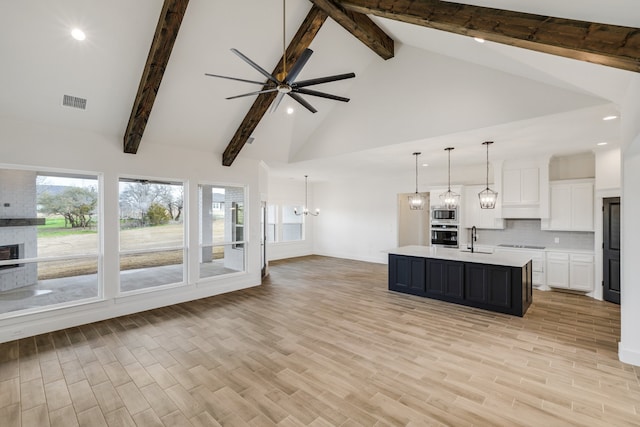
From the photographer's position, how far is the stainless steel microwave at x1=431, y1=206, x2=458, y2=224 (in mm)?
7512

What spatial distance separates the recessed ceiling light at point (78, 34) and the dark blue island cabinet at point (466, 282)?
602 centimetres

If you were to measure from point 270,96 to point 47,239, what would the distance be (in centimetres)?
412

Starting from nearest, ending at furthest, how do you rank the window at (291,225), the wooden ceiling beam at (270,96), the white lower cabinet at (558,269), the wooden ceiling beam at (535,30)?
1. the wooden ceiling beam at (535,30)
2. the wooden ceiling beam at (270,96)
3. the white lower cabinet at (558,269)
4. the window at (291,225)

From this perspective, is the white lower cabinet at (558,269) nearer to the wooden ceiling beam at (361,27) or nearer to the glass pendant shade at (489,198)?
the glass pendant shade at (489,198)

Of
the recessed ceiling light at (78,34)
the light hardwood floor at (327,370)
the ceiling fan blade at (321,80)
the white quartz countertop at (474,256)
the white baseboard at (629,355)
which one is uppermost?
the recessed ceiling light at (78,34)

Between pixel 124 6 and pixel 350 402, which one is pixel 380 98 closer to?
pixel 124 6

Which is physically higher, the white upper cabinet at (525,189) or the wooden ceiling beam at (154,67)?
the wooden ceiling beam at (154,67)

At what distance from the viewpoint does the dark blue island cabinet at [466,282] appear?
4777 mm

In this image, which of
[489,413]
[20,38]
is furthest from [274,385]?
[20,38]

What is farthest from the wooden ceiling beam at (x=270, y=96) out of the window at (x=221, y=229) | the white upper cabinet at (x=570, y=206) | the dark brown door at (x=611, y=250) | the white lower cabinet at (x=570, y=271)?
the white lower cabinet at (x=570, y=271)

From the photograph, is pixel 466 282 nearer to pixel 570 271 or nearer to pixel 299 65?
pixel 570 271

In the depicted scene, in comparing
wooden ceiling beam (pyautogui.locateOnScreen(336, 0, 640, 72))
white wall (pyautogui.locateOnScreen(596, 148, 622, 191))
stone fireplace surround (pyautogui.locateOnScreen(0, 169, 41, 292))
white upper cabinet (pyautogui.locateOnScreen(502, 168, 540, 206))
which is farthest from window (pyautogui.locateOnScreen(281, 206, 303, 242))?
white wall (pyautogui.locateOnScreen(596, 148, 622, 191))

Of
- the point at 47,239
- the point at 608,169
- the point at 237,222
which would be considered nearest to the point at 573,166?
the point at 608,169

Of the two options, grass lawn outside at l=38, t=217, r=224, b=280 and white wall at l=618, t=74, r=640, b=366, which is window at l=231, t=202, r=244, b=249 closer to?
grass lawn outside at l=38, t=217, r=224, b=280
